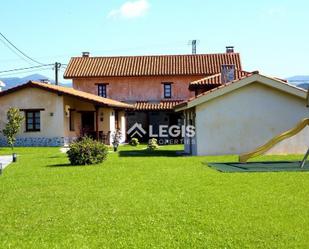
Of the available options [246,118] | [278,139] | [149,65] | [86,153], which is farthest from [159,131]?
[278,139]

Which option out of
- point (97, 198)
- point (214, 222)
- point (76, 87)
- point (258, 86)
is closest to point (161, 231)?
point (214, 222)

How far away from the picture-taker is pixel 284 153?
22484 millimetres

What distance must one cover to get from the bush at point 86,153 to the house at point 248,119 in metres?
5.26

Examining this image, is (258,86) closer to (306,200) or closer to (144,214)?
(306,200)

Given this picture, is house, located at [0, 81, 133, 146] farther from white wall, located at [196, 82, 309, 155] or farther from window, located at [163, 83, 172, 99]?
window, located at [163, 83, 172, 99]

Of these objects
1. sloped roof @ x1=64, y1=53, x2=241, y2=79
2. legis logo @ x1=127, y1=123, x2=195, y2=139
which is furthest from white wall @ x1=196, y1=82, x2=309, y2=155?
sloped roof @ x1=64, y1=53, x2=241, y2=79

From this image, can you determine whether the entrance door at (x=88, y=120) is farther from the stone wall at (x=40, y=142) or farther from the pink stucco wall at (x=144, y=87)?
the pink stucco wall at (x=144, y=87)

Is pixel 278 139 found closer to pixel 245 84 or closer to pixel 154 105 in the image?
pixel 245 84

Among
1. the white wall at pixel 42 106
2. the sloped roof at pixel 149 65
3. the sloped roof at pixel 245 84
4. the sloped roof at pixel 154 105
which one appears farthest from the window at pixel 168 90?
the sloped roof at pixel 245 84

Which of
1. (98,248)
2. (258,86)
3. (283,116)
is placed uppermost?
(258,86)

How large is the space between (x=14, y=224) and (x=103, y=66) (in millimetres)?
35912

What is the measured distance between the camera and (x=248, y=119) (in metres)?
22.4

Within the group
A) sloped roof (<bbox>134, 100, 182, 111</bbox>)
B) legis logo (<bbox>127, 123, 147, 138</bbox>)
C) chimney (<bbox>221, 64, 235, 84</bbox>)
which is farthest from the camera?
legis logo (<bbox>127, 123, 147, 138</bbox>)

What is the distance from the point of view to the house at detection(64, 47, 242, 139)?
40.8m
